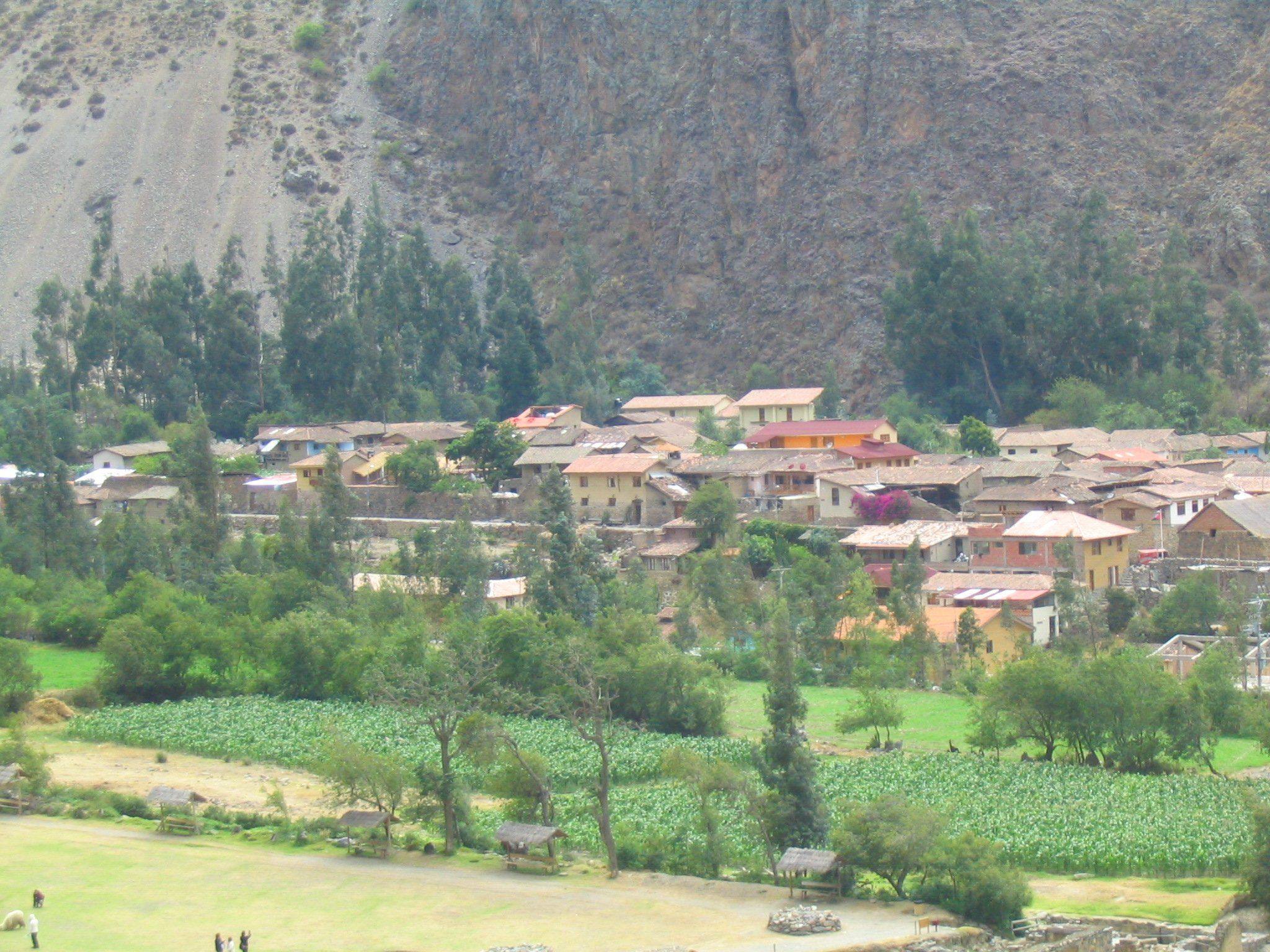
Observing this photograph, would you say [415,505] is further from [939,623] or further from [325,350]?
[939,623]

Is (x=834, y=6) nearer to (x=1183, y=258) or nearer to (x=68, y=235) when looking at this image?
(x=1183, y=258)

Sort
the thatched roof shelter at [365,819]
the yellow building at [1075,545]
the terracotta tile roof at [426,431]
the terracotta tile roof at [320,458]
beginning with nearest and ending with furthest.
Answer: the thatched roof shelter at [365,819], the yellow building at [1075,545], the terracotta tile roof at [320,458], the terracotta tile roof at [426,431]

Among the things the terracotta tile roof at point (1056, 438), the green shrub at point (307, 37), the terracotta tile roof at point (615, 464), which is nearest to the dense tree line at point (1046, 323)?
the terracotta tile roof at point (1056, 438)

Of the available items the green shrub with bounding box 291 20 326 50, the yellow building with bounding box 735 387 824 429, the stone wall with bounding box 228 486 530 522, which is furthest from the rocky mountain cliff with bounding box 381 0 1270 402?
the stone wall with bounding box 228 486 530 522

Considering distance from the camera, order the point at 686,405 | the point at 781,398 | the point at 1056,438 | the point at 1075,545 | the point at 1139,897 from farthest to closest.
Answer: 1. the point at 686,405
2. the point at 781,398
3. the point at 1056,438
4. the point at 1075,545
5. the point at 1139,897

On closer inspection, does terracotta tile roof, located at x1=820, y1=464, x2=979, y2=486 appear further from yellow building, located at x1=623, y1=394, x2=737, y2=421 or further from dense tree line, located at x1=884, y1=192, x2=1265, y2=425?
dense tree line, located at x1=884, y1=192, x2=1265, y2=425

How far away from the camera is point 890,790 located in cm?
3475

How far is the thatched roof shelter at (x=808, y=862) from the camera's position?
27.7 m

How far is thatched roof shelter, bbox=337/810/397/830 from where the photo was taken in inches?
1251

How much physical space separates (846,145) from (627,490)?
137 feet

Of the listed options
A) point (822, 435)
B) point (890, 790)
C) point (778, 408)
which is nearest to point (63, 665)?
point (890, 790)

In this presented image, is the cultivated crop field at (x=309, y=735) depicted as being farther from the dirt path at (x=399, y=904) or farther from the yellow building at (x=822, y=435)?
the yellow building at (x=822, y=435)

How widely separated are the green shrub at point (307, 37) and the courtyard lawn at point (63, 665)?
7756 cm

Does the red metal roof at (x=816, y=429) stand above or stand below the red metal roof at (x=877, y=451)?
above
